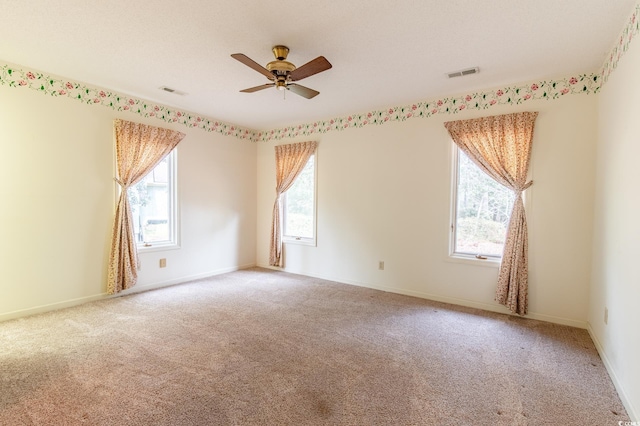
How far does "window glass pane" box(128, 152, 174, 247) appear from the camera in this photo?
167 inches

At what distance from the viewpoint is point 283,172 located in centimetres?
540

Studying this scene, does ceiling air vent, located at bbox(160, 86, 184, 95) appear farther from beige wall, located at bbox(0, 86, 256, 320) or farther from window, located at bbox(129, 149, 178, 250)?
window, located at bbox(129, 149, 178, 250)

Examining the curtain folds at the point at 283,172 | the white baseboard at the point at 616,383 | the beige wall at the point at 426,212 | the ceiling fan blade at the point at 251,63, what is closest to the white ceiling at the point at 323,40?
the ceiling fan blade at the point at 251,63

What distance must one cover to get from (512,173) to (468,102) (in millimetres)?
1015

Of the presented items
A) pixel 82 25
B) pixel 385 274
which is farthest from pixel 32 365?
pixel 385 274

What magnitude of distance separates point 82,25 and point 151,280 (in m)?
3.14

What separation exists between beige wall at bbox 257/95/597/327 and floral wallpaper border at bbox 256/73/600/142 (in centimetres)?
9

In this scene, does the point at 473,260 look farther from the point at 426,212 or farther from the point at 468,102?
the point at 468,102

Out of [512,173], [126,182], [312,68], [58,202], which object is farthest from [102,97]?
[512,173]

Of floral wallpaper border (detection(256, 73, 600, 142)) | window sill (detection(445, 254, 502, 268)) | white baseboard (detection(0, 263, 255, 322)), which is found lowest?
white baseboard (detection(0, 263, 255, 322))

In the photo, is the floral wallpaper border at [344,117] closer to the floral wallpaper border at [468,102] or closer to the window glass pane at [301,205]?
the floral wallpaper border at [468,102]

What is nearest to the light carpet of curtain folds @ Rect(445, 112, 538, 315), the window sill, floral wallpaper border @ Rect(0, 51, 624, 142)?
curtain folds @ Rect(445, 112, 538, 315)

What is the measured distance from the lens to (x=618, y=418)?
1.82 metres

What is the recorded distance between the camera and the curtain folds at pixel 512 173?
335cm
